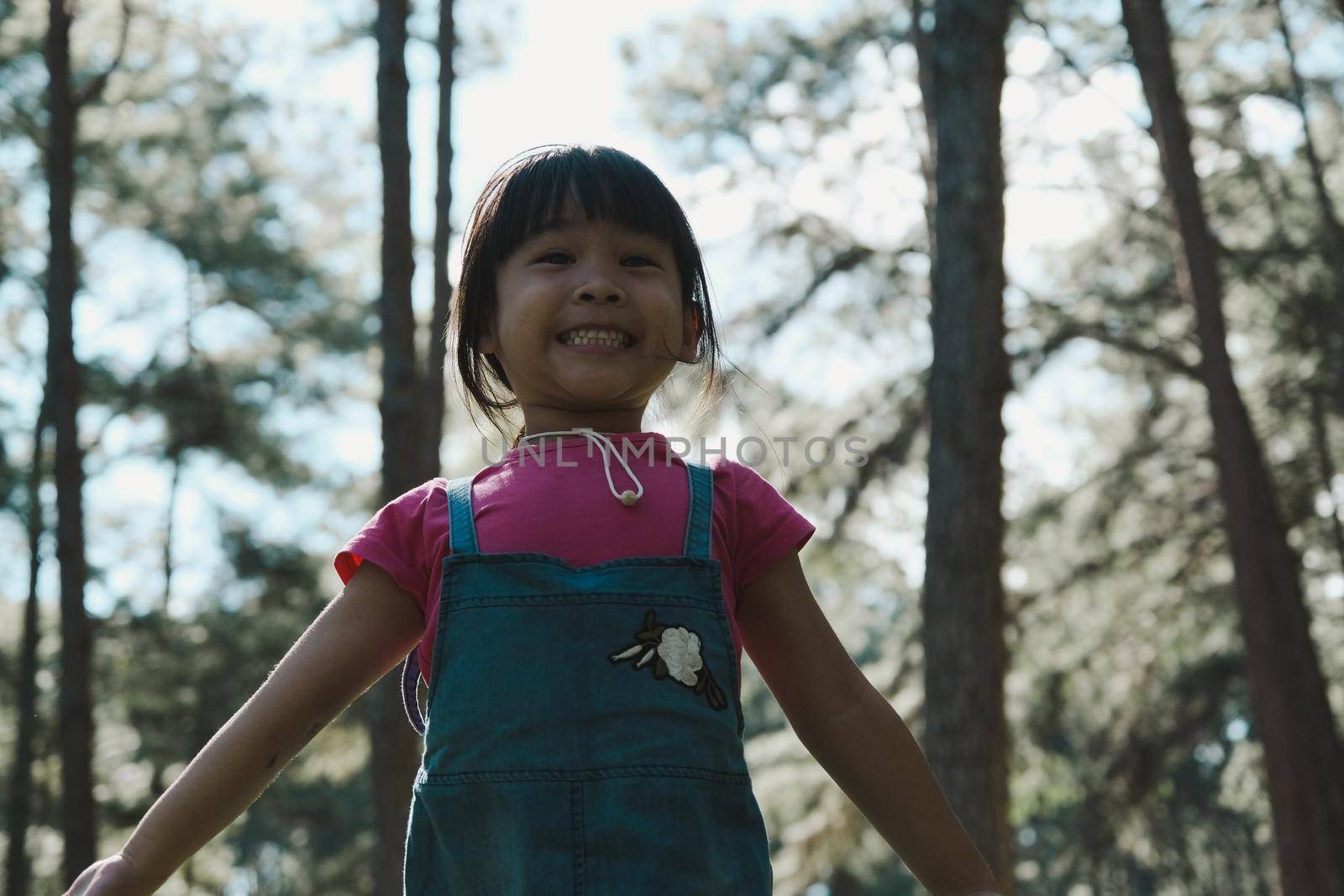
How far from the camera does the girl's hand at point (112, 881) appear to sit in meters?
1.52

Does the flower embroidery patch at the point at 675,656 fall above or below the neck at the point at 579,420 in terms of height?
below

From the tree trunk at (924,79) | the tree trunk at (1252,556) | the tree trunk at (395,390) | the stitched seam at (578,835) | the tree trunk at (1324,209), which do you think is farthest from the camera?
the tree trunk at (924,79)

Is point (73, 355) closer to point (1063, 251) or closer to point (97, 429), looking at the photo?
point (97, 429)

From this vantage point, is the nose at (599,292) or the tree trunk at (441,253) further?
the tree trunk at (441,253)

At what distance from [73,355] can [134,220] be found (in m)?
6.34

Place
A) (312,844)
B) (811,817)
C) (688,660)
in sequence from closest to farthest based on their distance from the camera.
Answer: (688,660), (811,817), (312,844)

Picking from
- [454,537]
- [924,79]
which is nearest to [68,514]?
[924,79]

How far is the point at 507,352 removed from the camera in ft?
5.98

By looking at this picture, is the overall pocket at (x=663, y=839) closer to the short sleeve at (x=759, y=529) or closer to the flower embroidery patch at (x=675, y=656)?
the flower embroidery patch at (x=675, y=656)

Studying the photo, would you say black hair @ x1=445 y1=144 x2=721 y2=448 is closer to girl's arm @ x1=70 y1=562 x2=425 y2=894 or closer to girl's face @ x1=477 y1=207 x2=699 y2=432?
girl's face @ x1=477 y1=207 x2=699 y2=432

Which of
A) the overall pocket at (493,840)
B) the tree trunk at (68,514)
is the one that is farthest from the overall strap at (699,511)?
the tree trunk at (68,514)

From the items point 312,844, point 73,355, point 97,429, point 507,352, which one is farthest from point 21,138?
point 507,352

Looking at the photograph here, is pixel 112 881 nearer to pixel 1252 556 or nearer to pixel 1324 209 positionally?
pixel 1252 556

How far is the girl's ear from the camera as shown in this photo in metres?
1.89
